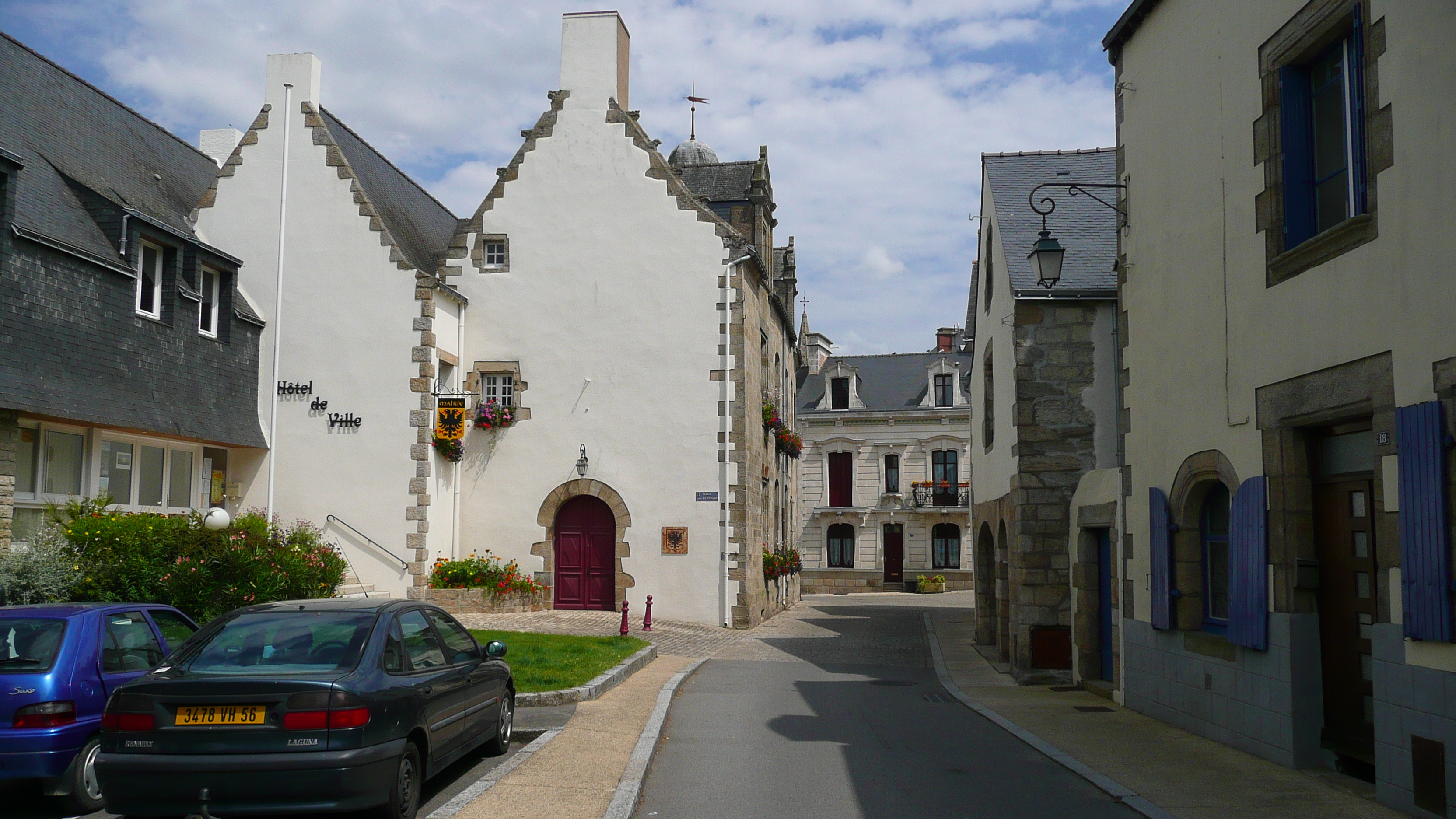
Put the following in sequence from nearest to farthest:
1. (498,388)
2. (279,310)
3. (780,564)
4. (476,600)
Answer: (476,600), (279,310), (498,388), (780,564)

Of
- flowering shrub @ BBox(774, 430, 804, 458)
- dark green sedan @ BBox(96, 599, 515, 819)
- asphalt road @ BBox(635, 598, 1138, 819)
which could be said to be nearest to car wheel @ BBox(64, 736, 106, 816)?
dark green sedan @ BBox(96, 599, 515, 819)

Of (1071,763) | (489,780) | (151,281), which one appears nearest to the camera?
(489,780)

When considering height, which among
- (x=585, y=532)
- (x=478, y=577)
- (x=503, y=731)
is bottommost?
(x=503, y=731)

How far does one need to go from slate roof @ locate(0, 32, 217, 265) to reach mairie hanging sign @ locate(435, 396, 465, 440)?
5.07 m

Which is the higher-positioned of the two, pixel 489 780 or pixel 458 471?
pixel 458 471

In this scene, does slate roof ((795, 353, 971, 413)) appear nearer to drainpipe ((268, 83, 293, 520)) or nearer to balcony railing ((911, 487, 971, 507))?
balcony railing ((911, 487, 971, 507))

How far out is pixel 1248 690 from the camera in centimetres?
925

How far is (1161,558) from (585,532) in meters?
13.4

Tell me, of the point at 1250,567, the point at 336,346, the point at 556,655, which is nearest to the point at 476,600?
the point at 336,346

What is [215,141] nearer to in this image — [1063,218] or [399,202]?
[399,202]

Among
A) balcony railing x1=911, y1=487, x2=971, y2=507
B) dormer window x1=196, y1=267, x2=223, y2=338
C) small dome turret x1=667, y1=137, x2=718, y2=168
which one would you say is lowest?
balcony railing x1=911, y1=487, x2=971, y2=507

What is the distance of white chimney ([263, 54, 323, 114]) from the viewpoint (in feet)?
72.6

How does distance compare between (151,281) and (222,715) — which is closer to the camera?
(222,715)

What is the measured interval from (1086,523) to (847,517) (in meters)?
32.2
